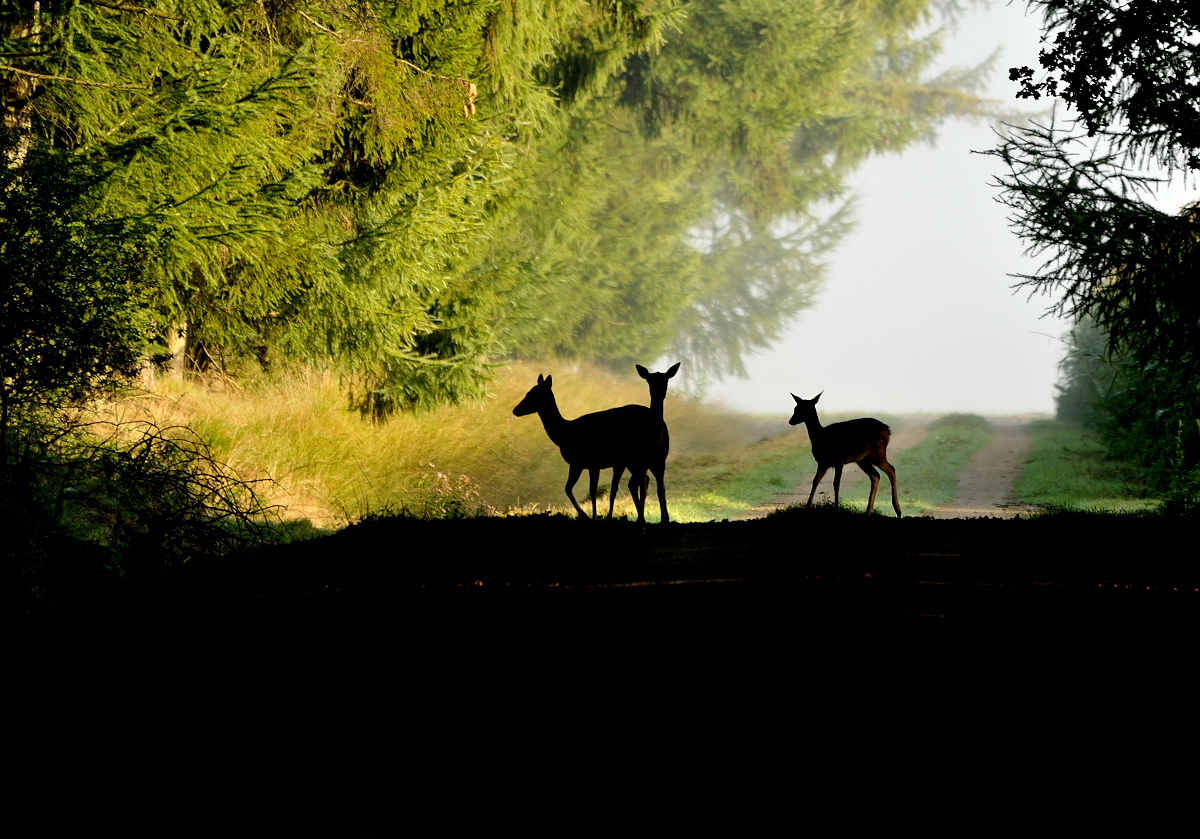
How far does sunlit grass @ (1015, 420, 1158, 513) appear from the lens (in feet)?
46.0

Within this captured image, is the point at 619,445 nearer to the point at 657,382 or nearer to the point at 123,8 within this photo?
the point at 657,382

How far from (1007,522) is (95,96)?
8.16m

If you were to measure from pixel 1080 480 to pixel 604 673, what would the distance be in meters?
15.9

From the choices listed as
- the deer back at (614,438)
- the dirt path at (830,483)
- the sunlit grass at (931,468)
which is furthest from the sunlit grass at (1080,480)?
the deer back at (614,438)

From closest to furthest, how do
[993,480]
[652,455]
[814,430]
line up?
[652,455], [814,430], [993,480]

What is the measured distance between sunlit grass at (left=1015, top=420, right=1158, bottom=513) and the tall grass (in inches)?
193

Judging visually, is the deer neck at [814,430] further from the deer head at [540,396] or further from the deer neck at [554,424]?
the deer head at [540,396]

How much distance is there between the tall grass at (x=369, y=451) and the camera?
36.4 ft

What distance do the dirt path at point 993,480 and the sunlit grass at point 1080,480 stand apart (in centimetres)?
26

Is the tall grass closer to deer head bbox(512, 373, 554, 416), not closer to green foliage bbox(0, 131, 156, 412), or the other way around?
deer head bbox(512, 373, 554, 416)

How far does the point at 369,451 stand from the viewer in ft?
42.0

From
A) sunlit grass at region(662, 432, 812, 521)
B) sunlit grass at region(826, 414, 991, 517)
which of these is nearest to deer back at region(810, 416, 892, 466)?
sunlit grass at region(826, 414, 991, 517)

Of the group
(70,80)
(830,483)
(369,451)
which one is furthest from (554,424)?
(830,483)

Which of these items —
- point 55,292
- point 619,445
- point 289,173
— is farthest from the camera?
point 289,173
